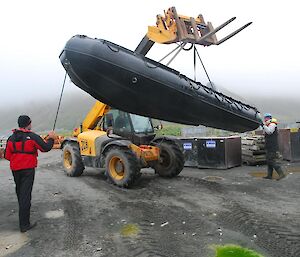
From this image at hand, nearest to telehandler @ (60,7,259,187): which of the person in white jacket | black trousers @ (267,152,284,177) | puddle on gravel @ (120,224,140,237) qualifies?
the person in white jacket

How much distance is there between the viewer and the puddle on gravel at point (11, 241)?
4.70 metres

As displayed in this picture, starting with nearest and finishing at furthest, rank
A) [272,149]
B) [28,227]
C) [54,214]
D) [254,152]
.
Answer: [28,227] < [54,214] < [272,149] < [254,152]

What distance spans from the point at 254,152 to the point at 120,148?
536 cm

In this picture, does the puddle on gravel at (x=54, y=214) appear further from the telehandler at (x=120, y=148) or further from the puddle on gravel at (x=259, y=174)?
the puddle on gravel at (x=259, y=174)

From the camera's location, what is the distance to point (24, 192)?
5621 millimetres

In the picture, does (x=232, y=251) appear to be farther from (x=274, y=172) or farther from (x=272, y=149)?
(x=274, y=172)

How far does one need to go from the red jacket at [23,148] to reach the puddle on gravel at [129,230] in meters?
1.73

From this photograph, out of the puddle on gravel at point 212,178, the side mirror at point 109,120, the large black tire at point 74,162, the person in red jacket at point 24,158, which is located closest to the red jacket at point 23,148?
the person in red jacket at point 24,158

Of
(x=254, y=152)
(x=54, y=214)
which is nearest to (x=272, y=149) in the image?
(x=254, y=152)

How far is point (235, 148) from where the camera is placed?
39.3 ft

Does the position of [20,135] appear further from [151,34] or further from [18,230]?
[151,34]

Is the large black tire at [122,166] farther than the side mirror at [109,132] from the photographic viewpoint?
No

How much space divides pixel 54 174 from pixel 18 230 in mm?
5769

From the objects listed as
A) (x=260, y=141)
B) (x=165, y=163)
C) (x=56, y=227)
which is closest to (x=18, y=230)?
(x=56, y=227)
